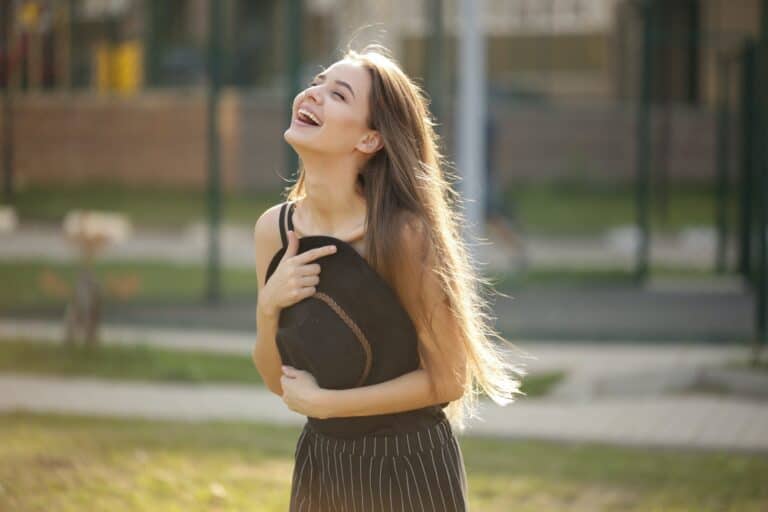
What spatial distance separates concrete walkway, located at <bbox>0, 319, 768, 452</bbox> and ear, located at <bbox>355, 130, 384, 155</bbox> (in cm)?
463

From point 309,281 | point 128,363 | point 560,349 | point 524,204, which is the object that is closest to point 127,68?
point 524,204

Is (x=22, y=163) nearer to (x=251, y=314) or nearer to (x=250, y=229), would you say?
(x=250, y=229)

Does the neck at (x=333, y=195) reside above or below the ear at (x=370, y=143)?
below

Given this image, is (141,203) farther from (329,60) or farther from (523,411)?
(523,411)

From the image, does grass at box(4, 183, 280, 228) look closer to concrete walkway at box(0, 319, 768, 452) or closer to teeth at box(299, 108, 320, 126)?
concrete walkway at box(0, 319, 768, 452)

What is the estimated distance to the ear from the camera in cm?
305

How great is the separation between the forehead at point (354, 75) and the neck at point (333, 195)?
0.51 ft

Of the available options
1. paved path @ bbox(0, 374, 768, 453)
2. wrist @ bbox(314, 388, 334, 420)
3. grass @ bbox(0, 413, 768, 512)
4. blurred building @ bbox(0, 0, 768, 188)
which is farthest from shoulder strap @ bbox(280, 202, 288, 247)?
blurred building @ bbox(0, 0, 768, 188)

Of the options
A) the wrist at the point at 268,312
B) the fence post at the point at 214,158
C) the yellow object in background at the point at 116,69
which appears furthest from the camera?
the yellow object in background at the point at 116,69

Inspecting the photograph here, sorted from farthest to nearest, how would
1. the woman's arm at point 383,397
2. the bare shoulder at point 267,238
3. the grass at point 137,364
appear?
the grass at point 137,364
the bare shoulder at point 267,238
the woman's arm at point 383,397

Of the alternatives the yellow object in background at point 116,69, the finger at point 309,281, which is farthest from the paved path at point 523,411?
the yellow object in background at point 116,69

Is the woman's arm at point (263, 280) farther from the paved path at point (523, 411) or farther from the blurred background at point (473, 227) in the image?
the paved path at point (523, 411)

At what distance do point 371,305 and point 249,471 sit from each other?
3.48 meters

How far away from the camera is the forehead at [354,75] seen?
305 cm
